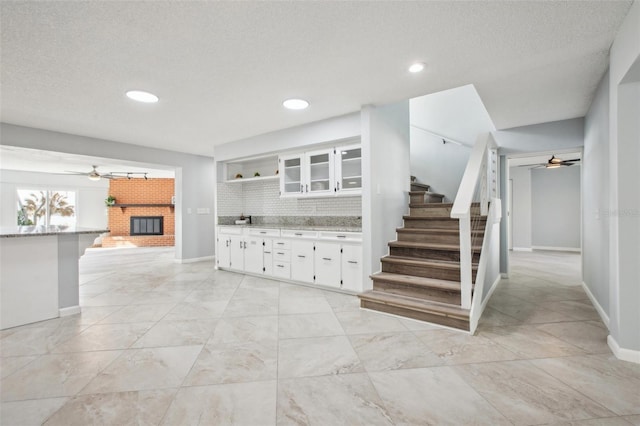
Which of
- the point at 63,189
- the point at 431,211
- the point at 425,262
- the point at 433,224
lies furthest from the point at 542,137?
the point at 63,189

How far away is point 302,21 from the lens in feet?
6.32

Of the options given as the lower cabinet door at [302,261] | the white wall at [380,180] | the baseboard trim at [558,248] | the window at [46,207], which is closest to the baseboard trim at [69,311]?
the lower cabinet door at [302,261]

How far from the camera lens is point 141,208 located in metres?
10.3

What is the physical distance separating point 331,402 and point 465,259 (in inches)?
65.6

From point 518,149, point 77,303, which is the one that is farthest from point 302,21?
point 518,149

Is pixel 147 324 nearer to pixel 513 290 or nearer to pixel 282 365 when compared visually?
pixel 282 365

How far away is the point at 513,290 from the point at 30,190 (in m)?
12.9

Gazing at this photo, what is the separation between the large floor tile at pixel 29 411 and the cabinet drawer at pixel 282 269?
2883mm

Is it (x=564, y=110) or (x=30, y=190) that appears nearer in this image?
(x=564, y=110)

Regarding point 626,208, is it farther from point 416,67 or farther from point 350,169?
point 350,169

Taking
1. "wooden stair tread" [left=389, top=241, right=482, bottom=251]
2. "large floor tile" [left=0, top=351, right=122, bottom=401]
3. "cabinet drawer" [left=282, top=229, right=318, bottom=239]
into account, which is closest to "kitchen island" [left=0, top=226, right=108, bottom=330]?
"large floor tile" [left=0, top=351, right=122, bottom=401]

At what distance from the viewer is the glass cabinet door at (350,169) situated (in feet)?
12.6

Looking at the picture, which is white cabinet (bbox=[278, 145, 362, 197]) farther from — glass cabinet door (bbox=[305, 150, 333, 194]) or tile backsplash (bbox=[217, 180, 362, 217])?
tile backsplash (bbox=[217, 180, 362, 217])

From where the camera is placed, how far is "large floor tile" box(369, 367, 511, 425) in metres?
1.51
